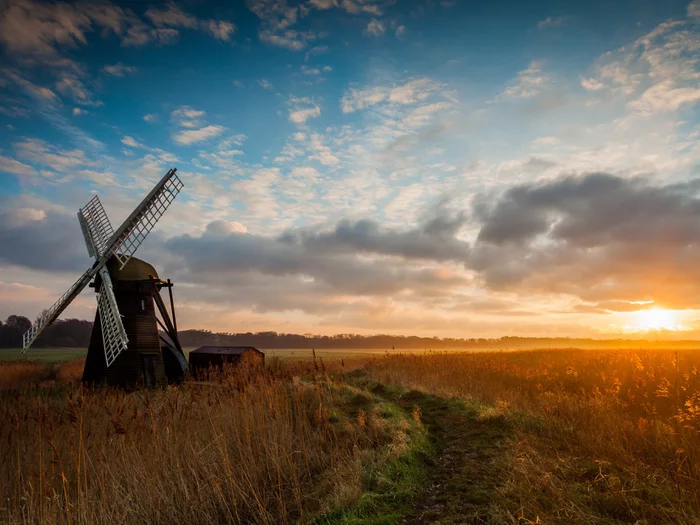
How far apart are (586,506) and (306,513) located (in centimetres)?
360

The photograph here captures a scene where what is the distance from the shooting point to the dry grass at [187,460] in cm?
579

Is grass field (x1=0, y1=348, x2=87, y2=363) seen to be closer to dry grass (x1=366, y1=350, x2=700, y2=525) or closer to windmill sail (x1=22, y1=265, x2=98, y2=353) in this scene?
windmill sail (x1=22, y1=265, x2=98, y2=353)

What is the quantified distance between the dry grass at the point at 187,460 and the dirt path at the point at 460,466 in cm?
93

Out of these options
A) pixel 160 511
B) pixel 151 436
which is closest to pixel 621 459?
pixel 160 511

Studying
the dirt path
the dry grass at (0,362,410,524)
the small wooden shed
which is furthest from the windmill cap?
the dirt path

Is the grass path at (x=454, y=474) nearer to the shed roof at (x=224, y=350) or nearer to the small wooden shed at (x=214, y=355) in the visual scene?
the small wooden shed at (x=214, y=355)

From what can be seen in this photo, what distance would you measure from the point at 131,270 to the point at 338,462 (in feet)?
63.6

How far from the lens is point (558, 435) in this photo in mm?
8172

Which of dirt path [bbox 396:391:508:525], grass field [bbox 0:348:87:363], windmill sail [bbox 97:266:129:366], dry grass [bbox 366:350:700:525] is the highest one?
windmill sail [bbox 97:266:129:366]

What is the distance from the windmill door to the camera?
21078mm

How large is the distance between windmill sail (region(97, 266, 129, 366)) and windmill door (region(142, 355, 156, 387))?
146cm

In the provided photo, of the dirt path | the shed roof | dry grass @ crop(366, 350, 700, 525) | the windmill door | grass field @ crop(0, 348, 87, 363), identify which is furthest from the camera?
grass field @ crop(0, 348, 87, 363)

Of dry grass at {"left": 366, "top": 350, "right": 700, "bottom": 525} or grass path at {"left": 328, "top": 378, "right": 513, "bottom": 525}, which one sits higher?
dry grass at {"left": 366, "top": 350, "right": 700, "bottom": 525}

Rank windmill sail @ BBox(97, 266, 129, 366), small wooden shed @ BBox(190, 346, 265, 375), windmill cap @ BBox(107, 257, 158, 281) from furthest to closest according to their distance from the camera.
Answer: small wooden shed @ BBox(190, 346, 265, 375), windmill cap @ BBox(107, 257, 158, 281), windmill sail @ BBox(97, 266, 129, 366)
